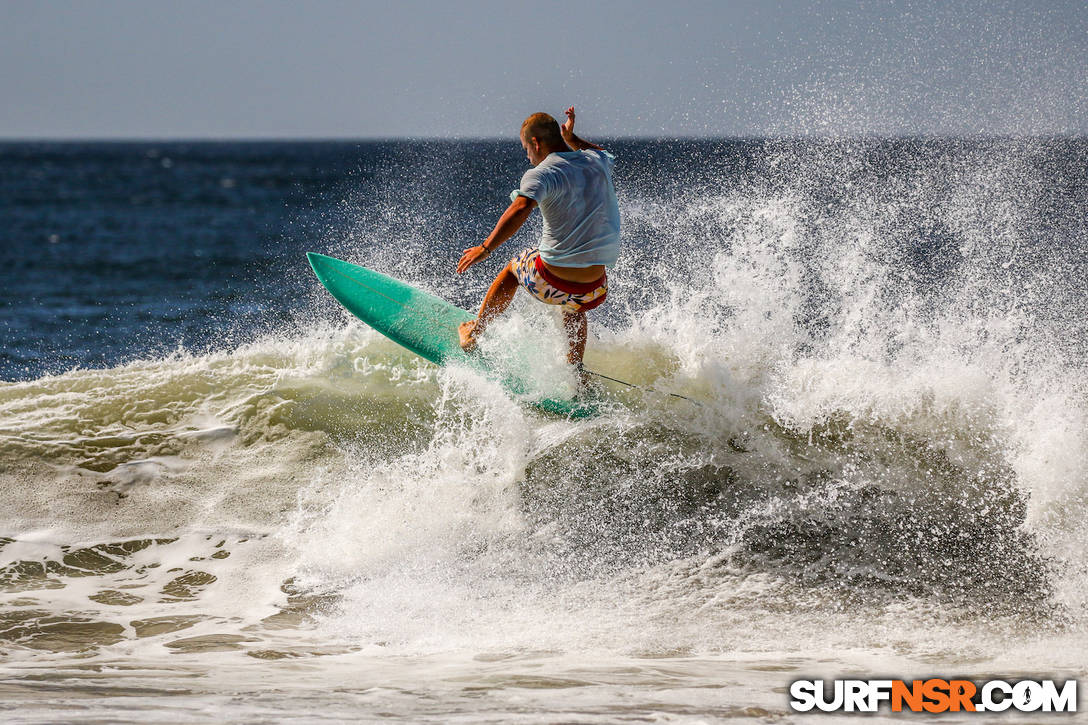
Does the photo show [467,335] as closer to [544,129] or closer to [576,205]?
[576,205]

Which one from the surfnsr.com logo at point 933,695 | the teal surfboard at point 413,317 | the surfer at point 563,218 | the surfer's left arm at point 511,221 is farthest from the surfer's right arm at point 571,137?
the surfnsr.com logo at point 933,695

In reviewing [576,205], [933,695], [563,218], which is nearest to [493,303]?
[563,218]

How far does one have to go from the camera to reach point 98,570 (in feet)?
18.7

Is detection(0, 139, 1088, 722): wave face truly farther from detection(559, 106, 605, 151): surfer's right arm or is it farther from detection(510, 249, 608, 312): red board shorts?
detection(559, 106, 605, 151): surfer's right arm

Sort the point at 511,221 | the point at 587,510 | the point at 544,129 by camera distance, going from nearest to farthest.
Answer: the point at 511,221
the point at 544,129
the point at 587,510

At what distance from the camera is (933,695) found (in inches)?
149

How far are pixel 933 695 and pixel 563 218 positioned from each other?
334cm

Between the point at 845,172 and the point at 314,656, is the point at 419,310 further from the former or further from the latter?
the point at 845,172

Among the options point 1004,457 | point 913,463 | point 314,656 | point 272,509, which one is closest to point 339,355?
point 272,509

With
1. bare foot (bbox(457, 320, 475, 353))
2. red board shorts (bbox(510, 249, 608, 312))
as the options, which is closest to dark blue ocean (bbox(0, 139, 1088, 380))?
red board shorts (bbox(510, 249, 608, 312))

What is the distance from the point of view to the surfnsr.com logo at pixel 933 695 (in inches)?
143

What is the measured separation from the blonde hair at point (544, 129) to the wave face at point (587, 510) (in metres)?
1.35

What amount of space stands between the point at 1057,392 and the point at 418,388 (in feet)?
15.1

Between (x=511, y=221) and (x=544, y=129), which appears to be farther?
(x=544, y=129)
